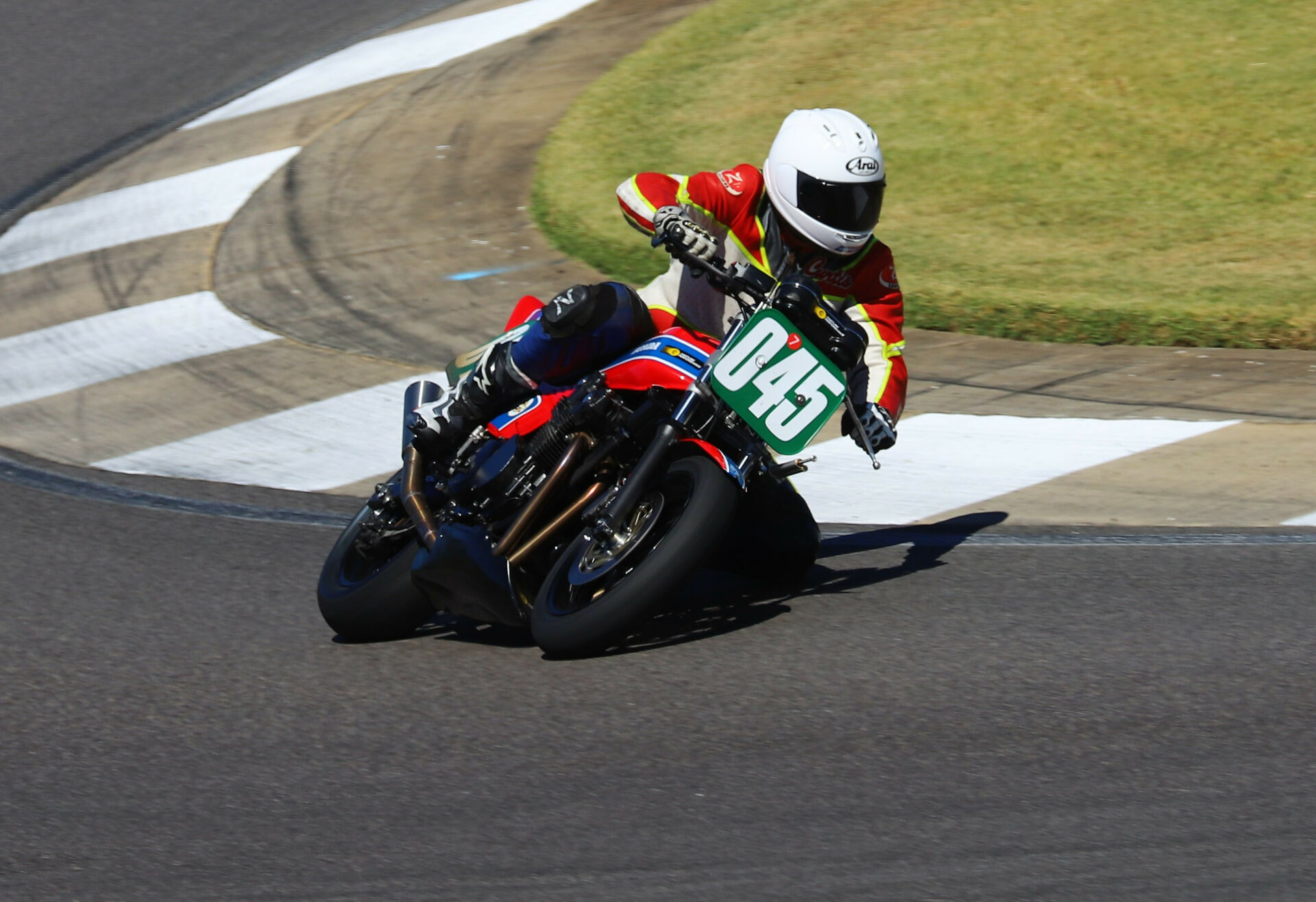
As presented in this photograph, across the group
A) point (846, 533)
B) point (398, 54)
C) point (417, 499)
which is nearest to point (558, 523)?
point (417, 499)

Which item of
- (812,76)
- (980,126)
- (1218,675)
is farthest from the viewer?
(812,76)

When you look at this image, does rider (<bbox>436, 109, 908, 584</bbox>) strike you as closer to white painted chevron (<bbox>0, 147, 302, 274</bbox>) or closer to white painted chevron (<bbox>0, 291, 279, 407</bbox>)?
white painted chevron (<bbox>0, 291, 279, 407</bbox>)

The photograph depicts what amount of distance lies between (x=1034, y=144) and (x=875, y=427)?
7419 mm

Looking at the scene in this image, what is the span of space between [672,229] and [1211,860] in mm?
2185

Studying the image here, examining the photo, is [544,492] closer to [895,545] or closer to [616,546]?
[616,546]

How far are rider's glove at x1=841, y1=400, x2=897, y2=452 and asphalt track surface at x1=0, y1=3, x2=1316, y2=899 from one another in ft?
1.75

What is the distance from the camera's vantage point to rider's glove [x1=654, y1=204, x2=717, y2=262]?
4594mm

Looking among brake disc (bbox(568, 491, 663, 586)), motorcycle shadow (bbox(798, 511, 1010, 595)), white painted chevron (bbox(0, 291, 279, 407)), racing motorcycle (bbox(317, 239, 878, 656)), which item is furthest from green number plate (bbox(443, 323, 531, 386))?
white painted chevron (bbox(0, 291, 279, 407))

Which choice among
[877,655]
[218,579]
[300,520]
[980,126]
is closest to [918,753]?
[877,655]

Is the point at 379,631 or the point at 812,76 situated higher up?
the point at 812,76

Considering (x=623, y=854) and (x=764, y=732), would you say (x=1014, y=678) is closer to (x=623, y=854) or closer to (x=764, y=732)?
(x=764, y=732)

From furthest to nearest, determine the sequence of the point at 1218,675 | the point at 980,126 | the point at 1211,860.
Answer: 1. the point at 980,126
2. the point at 1218,675
3. the point at 1211,860

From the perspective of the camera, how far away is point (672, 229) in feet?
15.2

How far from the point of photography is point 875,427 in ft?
16.1
